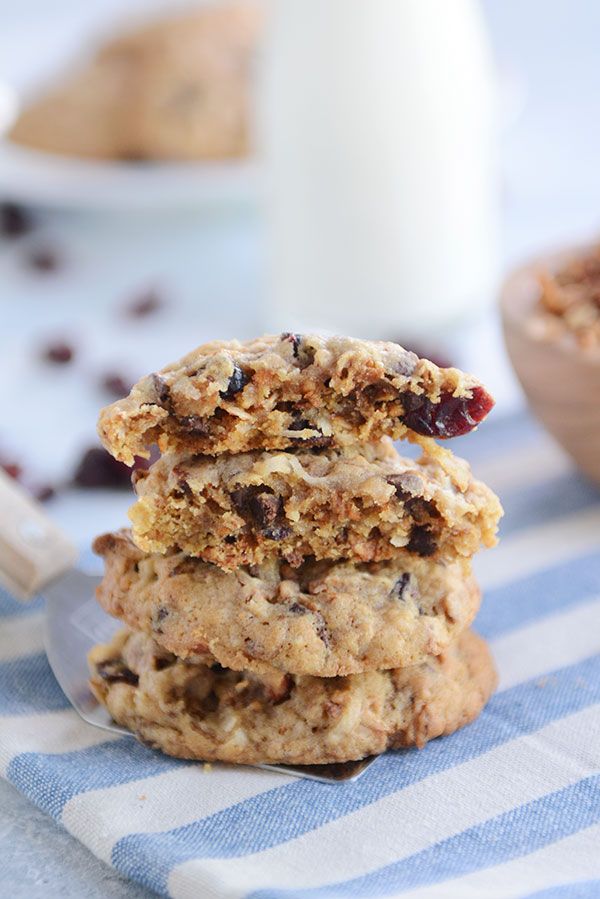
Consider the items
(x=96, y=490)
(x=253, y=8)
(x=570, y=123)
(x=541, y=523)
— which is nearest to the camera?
(x=541, y=523)

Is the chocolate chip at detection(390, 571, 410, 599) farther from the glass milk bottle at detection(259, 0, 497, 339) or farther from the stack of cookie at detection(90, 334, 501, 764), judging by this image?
the glass milk bottle at detection(259, 0, 497, 339)

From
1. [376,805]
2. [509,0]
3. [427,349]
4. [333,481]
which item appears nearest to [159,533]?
[333,481]

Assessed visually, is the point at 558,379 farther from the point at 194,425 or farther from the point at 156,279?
the point at 156,279

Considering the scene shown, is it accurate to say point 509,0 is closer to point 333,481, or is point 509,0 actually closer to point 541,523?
point 541,523

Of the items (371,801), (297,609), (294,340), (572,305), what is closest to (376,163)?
(572,305)

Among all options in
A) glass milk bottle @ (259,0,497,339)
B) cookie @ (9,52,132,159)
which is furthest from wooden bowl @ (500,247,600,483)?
cookie @ (9,52,132,159)

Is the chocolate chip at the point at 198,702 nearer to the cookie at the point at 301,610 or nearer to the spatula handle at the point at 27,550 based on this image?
the cookie at the point at 301,610
